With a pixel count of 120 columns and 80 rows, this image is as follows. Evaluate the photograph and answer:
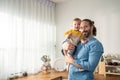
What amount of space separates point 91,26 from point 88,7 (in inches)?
85.8

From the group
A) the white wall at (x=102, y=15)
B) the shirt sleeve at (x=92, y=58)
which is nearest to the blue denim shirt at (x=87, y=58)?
the shirt sleeve at (x=92, y=58)

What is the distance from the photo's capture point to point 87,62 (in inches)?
56.9

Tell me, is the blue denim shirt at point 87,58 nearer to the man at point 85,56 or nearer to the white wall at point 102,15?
the man at point 85,56

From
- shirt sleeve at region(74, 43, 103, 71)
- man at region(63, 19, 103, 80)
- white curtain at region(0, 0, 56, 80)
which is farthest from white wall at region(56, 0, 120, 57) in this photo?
shirt sleeve at region(74, 43, 103, 71)

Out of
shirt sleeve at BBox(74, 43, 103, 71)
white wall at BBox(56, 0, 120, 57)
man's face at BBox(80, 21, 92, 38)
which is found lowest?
shirt sleeve at BBox(74, 43, 103, 71)

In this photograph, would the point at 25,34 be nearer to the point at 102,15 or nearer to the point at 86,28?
the point at 102,15

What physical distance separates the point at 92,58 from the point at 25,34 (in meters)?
1.88

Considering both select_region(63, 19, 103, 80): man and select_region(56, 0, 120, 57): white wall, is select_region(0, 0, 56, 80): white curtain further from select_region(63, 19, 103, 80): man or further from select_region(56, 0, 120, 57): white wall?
select_region(63, 19, 103, 80): man

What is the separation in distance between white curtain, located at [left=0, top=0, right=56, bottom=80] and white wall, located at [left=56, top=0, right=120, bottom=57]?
0.40m

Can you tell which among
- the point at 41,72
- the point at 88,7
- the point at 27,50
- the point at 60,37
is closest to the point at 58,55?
the point at 60,37

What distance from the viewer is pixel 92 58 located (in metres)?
1.42

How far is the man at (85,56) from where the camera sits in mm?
1431

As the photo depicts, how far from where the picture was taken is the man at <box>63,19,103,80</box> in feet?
4.70

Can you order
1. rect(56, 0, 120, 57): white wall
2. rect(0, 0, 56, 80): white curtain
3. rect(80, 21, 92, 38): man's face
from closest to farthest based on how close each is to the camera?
rect(80, 21, 92, 38): man's face → rect(0, 0, 56, 80): white curtain → rect(56, 0, 120, 57): white wall
